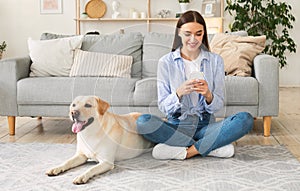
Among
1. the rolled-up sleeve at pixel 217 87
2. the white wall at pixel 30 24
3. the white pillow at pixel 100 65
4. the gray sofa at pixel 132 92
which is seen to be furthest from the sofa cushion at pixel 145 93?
the white wall at pixel 30 24

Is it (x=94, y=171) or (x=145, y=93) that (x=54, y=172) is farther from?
(x=145, y=93)

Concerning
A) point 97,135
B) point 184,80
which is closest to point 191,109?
point 184,80

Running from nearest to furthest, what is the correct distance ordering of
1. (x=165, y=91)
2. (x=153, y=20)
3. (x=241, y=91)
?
1. (x=165, y=91)
2. (x=241, y=91)
3. (x=153, y=20)

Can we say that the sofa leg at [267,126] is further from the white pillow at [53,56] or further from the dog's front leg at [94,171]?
the white pillow at [53,56]

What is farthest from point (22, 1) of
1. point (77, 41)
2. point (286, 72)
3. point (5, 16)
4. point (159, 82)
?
point (159, 82)

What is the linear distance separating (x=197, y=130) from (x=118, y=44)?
137 cm

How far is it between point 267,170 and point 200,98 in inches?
20.9

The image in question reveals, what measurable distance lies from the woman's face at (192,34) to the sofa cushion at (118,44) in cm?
113

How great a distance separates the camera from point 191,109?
2.72 metres

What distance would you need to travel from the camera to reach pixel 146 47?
387 centimetres

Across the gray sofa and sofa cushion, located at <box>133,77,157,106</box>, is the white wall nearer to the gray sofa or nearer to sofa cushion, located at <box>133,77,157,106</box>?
the gray sofa

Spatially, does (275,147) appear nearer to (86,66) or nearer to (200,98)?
(200,98)

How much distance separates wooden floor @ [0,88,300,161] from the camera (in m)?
3.35

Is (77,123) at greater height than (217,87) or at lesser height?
lesser
